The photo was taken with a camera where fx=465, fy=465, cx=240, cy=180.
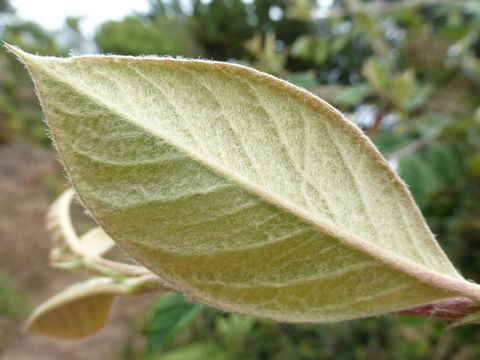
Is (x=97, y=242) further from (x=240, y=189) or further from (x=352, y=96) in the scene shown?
(x=352, y=96)

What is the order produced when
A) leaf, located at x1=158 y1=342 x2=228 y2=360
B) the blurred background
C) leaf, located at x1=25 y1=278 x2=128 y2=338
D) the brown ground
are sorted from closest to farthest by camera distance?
leaf, located at x1=25 y1=278 x2=128 y2=338, the blurred background, leaf, located at x1=158 y1=342 x2=228 y2=360, the brown ground

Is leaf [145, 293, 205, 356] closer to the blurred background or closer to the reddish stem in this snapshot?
the blurred background

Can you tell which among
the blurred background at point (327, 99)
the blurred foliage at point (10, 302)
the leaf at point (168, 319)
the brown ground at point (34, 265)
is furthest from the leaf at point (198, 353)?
the leaf at point (168, 319)

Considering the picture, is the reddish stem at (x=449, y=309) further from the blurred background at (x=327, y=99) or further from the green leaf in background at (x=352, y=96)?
the green leaf in background at (x=352, y=96)

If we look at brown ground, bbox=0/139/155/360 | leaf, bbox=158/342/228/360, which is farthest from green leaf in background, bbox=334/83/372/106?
brown ground, bbox=0/139/155/360

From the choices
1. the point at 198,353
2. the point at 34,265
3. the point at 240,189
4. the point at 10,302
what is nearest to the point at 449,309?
the point at 240,189

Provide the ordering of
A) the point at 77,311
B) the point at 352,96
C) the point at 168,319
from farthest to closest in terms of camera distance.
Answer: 1. the point at 352,96
2. the point at 168,319
3. the point at 77,311
